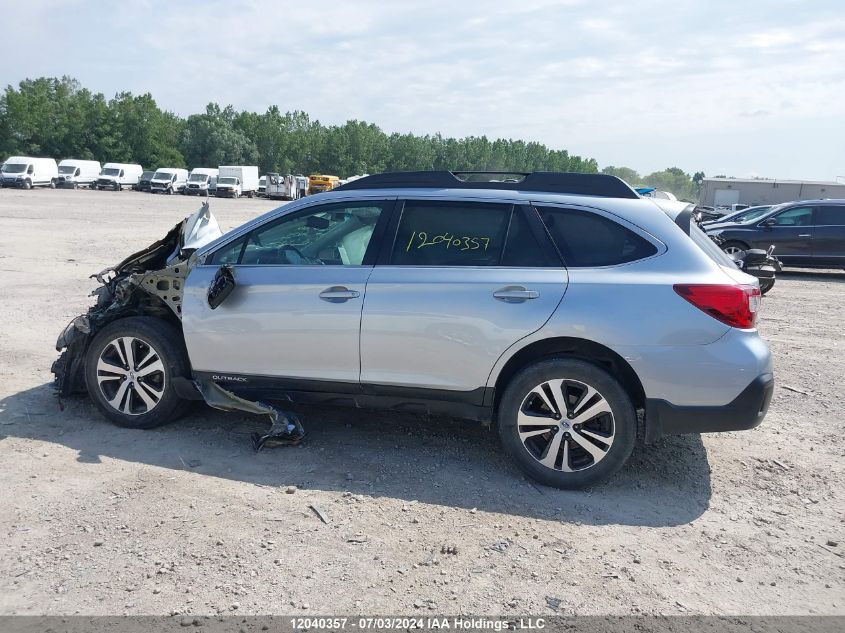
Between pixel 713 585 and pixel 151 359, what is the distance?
12.7 feet

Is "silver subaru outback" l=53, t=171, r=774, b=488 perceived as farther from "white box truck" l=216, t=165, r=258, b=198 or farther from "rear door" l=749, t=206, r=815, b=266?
"white box truck" l=216, t=165, r=258, b=198

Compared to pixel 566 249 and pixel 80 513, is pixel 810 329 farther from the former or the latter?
pixel 80 513

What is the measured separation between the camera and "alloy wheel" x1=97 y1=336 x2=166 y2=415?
4.94 meters

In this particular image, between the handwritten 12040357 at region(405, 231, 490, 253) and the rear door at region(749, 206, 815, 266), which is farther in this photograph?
the rear door at region(749, 206, 815, 266)

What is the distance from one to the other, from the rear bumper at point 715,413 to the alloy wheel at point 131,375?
3370mm

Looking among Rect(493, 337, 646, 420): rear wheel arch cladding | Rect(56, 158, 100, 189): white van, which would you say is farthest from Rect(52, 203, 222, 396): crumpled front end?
Rect(56, 158, 100, 189): white van

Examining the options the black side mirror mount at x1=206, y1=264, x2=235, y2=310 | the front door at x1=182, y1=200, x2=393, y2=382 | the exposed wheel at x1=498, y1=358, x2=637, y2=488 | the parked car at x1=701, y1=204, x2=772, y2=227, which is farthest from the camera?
the parked car at x1=701, y1=204, x2=772, y2=227

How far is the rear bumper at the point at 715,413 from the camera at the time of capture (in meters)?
3.99

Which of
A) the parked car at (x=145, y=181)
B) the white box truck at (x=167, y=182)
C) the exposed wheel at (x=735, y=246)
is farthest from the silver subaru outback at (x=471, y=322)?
the parked car at (x=145, y=181)

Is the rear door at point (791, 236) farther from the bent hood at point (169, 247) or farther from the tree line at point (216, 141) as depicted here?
the tree line at point (216, 141)

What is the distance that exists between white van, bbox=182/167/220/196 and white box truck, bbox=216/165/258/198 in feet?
3.79

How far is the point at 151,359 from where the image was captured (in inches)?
195

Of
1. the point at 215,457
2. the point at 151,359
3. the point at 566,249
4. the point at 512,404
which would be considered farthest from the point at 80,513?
the point at 566,249

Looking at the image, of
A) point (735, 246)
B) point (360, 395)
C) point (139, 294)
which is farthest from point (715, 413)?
point (735, 246)
